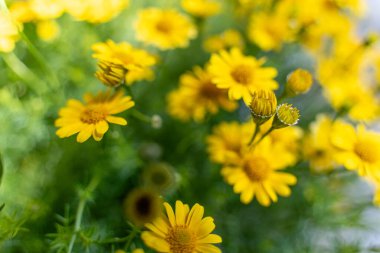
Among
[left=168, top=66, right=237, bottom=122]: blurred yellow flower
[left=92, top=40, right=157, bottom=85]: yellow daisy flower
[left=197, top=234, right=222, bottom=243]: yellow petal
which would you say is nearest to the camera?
[left=197, top=234, right=222, bottom=243]: yellow petal

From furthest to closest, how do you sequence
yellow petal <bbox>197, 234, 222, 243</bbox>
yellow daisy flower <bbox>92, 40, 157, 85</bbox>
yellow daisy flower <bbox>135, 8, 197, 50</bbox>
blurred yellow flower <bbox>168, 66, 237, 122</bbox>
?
yellow daisy flower <bbox>135, 8, 197, 50</bbox> → blurred yellow flower <bbox>168, 66, 237, 122</bbox> → yellow daisy flower <bbox>92, 40, 157, 85</bbox> → yellow petal <bbox>197, 234, 222, 243</bbox>

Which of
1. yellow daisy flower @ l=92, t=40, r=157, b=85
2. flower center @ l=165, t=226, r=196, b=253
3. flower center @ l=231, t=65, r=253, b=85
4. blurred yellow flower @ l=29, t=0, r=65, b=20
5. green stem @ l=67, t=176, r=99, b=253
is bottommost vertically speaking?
green stem @ l=67, t=176, r=99, b=253

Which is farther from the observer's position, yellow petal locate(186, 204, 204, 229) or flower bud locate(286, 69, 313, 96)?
flower bud locate(286, 69, 313, 96)

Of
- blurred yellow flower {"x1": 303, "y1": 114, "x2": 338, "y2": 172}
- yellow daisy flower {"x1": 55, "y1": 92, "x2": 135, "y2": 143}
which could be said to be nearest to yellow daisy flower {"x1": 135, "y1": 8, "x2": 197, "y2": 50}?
yellow daisy flower {"x1": 55, "y1": 92, "x2": 135, "y2": 143}

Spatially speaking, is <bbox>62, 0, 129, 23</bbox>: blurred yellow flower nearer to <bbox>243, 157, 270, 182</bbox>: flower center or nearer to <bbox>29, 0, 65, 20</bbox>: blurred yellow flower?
<bbox>29, 0, 65, 20</bbox>: blurred yellow flower

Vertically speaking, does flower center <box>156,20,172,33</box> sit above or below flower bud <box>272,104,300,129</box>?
below

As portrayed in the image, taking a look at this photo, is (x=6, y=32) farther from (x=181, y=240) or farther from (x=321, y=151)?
(x=321, y=151)

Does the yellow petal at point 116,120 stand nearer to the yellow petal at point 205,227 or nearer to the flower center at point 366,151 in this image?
the yellow petal at point 205,227
